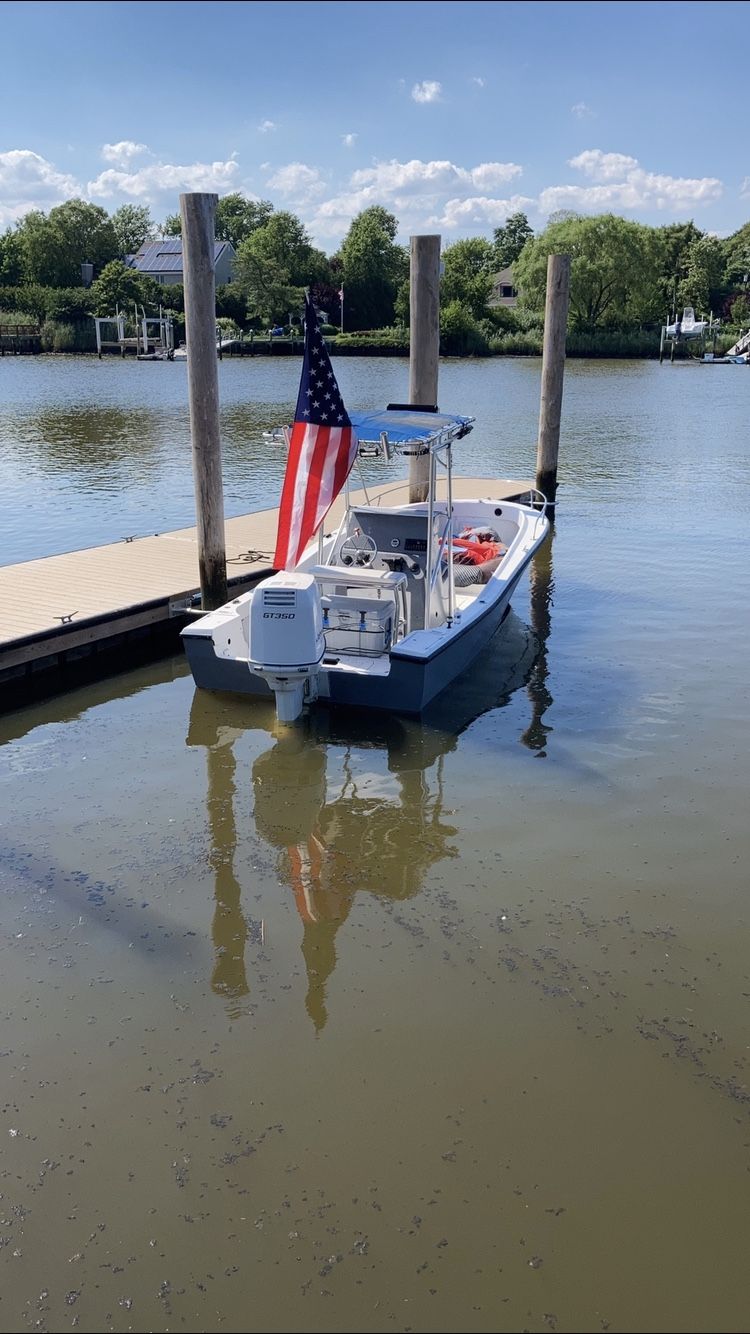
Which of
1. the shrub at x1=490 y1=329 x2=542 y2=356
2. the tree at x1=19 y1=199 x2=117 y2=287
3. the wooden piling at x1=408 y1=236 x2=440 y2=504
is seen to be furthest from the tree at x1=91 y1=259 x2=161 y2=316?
the wooden piling at x1=408 y1=236 x2=440 y2=504

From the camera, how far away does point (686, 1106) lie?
4277mm

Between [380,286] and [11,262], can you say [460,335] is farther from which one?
[11,262]

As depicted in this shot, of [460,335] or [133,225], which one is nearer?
[460,335]

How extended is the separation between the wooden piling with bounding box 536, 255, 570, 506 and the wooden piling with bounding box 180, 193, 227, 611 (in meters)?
7.39

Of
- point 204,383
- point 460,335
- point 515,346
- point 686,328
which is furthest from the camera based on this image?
point 686,328

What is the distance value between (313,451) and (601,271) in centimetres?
6230

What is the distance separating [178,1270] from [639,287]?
69.2m

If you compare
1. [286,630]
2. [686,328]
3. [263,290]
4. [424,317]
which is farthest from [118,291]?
[286,630]

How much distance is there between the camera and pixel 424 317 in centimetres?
1220

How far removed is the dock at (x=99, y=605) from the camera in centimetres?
864

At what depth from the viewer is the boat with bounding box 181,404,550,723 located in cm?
729

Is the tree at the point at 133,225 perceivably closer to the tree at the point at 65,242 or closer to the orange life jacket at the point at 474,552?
the tree at the point at 65,242

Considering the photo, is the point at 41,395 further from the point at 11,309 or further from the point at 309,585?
the point at 11,309

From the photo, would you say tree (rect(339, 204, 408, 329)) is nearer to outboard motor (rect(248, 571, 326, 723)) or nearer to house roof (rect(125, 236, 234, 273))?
house roof (rect(125, 236, 234, 273))
